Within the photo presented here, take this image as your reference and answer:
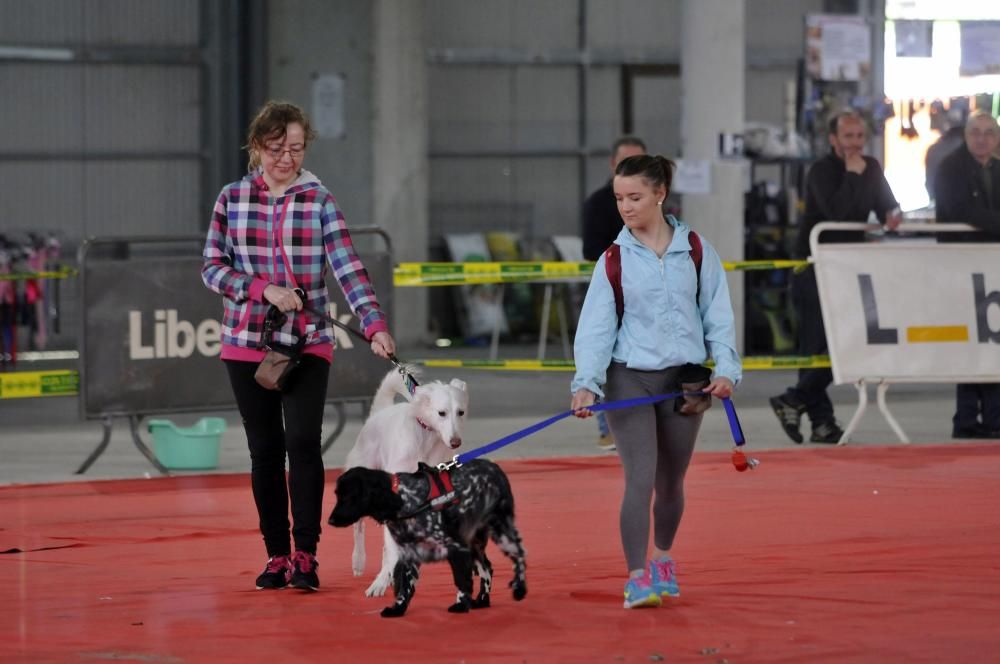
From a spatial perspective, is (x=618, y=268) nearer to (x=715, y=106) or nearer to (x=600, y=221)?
(x=600, y=221)

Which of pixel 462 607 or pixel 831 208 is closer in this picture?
pixel 462 607

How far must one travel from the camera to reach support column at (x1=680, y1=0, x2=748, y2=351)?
1745 centimetres

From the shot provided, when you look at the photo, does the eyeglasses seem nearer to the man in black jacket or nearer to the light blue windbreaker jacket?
the light blue windbreaker jacket

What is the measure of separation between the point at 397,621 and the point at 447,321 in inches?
664

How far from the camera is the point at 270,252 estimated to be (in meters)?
6.52

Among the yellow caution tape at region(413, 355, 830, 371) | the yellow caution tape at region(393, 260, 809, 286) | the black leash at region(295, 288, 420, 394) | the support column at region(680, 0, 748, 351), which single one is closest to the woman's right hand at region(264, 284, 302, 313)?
the black leash at region(295, 288, 420, 394)

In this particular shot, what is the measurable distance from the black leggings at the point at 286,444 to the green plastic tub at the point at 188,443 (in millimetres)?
3921

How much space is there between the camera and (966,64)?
20266 mm

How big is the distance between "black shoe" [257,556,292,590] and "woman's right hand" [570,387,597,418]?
53.0 inches

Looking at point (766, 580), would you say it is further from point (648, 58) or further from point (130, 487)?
point (648, 58)

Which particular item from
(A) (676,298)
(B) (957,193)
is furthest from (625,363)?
(B) (957,193)

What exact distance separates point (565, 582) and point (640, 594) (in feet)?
2.11

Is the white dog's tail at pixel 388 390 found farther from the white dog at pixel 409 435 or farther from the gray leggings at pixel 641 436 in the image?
the gray leggings at pixel 641 436

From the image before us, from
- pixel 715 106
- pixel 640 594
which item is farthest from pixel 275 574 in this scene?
pixel 715 106
